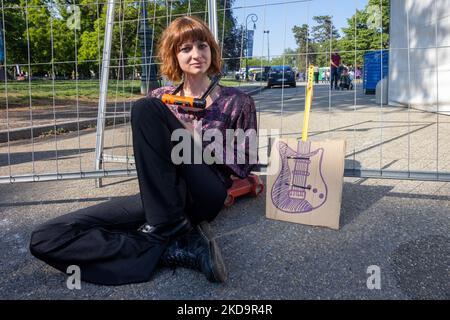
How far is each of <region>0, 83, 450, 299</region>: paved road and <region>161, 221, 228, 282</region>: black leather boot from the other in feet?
0.18

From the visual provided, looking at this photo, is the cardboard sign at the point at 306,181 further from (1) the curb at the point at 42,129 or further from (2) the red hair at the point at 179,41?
(1) the curb at the point at 42,129

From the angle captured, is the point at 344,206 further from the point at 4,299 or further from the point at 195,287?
the point at 4,299

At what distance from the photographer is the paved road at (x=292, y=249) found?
1659 millimetres

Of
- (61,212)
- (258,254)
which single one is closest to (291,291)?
(258,254)

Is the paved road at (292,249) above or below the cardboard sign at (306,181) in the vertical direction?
below

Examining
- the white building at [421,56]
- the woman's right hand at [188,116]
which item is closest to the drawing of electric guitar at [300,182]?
the woman's right hand at [188,116]

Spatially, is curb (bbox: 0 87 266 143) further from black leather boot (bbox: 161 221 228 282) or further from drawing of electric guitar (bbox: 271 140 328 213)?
black leather boot (bbox: 161 221 228 282)

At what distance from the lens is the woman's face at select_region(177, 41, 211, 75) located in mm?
2164

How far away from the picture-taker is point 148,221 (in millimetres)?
1814

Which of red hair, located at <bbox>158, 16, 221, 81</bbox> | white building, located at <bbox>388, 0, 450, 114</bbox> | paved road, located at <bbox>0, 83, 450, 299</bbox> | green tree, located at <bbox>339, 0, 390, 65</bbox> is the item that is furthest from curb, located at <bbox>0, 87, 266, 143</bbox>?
white building, located at <bbox>388, 0, 450, 114</bbox>

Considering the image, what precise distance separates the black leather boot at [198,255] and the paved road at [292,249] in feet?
0.18

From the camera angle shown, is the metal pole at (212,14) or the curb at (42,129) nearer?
the metal pole at (212,14)

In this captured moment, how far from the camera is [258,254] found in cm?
200

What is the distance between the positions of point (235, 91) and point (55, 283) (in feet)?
4.52
